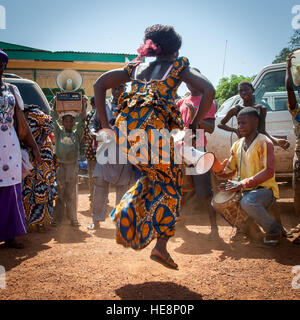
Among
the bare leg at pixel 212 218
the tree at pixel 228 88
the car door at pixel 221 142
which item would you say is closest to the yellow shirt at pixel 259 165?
the bare leg at pixel 212 218

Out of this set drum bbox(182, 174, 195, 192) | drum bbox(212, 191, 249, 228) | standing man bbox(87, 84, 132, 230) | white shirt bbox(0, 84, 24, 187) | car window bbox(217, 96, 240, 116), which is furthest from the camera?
car window bbox(217, 96, 240, 116)

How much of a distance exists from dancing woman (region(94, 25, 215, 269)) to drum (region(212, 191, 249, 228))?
1222 millimetres

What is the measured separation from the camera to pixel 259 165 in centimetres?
358

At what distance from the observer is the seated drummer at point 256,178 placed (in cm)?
341

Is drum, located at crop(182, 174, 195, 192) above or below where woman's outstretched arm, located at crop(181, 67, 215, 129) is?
below

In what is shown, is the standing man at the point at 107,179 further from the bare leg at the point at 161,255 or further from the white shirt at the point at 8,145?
the bare leg at the point at 161,255

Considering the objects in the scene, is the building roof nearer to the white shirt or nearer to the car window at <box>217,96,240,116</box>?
the car window at <box>217,96,240,116</box>

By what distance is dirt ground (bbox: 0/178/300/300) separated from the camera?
7.77 ft

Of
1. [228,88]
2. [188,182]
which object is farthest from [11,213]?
[228,88]

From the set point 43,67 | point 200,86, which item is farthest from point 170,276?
point 43,67

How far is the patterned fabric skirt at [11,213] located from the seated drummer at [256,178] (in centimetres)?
205

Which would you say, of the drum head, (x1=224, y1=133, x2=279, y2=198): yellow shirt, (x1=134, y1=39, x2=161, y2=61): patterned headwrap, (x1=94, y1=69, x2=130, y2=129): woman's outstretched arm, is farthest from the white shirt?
(x1=224, y1=133, x2=279, y2=198): yellow shirt
